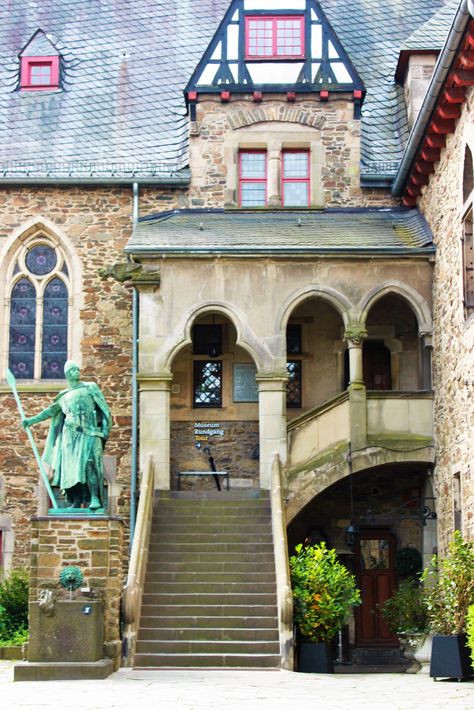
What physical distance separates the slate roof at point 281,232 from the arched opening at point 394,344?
4.24ft

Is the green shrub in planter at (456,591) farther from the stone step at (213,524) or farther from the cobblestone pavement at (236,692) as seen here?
the stone step at (213,524)

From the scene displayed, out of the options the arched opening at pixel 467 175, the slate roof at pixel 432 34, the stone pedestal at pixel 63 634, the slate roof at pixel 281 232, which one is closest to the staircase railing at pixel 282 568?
the stone pedestal at pixel 63 634

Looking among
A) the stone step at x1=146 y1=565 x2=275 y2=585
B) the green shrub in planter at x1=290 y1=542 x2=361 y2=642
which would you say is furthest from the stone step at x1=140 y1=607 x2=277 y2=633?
the stone step at x1=146 y1=565 x2=275 y2=585

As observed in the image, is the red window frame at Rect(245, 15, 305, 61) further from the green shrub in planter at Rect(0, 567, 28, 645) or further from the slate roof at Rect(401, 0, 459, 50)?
the green shrub in planter at Rect(0, 567, 28, 645)

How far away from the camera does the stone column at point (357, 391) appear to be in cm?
1880

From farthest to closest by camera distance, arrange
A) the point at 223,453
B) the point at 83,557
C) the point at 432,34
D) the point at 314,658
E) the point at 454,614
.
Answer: the point at 432,34, the point at 223,453, the point at 314,658, the point at 83,557, the point at 454,614

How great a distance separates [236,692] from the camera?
12586 mm

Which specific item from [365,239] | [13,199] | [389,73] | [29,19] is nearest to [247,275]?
[365,239]

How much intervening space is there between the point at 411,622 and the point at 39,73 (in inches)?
484

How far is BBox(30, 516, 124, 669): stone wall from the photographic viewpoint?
14.9m

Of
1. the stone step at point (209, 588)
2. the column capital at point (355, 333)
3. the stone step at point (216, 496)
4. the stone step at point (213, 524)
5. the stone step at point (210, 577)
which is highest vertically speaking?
the column capital at point (355, 333)

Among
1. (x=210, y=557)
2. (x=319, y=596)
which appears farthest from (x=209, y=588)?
(x=319, y=596)

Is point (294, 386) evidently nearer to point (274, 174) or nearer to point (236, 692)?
point (274, 174)

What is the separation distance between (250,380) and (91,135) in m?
5.41
